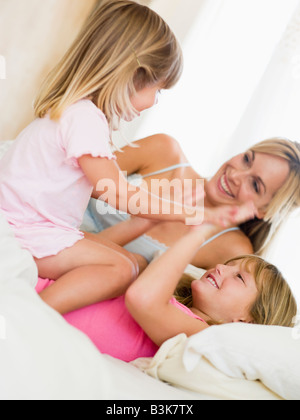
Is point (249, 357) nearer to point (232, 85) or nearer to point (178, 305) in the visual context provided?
point (178, 305)

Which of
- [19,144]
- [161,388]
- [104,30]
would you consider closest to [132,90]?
[104,30]

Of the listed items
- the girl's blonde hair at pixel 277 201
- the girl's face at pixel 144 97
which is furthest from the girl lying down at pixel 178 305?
the girl's blonde hair at pixel 277 201

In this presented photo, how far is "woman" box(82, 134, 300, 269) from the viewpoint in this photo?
1738 millimetres

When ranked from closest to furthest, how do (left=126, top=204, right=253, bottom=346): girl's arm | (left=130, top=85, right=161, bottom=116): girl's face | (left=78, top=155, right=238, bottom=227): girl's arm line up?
(left=126, top=204, right=253, bottom=346): girl's arm
(left=78, top=155, right=238, bottom=227): girl's arm
(left=130, top=85, right=161, bottom=116): girl's face

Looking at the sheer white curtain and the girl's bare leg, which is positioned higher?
the sheer white curtain

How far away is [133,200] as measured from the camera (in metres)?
1.11

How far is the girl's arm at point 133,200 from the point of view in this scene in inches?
42.6

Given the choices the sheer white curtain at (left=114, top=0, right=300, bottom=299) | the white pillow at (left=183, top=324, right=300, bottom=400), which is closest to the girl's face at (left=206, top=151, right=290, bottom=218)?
the sheer white curtain at (left=114, top=0, right=300, bottom=299)

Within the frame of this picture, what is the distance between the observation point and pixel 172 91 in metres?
2.37

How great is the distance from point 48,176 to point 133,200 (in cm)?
22

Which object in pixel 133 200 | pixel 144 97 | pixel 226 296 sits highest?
pixel 144 97

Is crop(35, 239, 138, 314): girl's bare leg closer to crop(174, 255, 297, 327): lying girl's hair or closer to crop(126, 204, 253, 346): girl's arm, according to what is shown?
crop(126, 204, 253, 346): girl's arm

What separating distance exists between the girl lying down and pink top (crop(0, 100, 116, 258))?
12 cm

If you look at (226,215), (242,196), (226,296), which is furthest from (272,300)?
(242,196)
